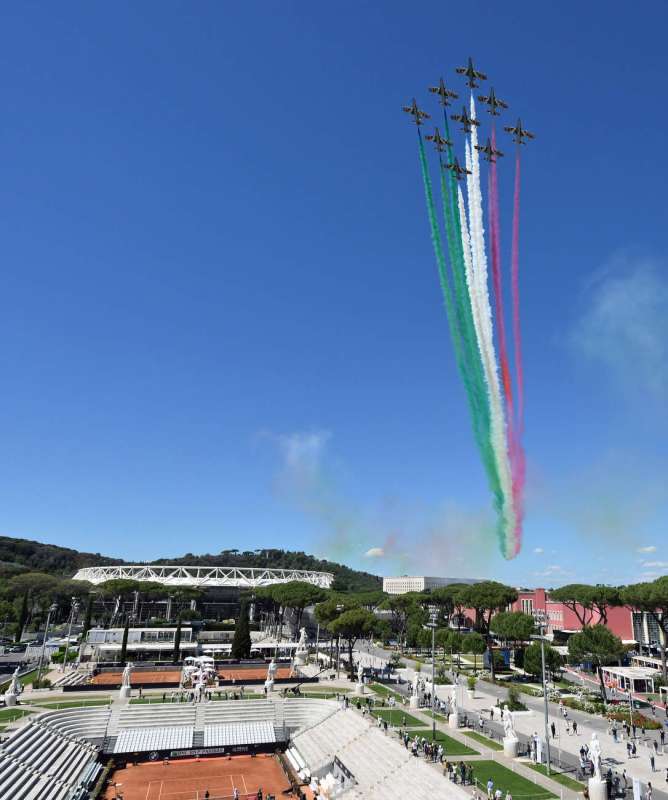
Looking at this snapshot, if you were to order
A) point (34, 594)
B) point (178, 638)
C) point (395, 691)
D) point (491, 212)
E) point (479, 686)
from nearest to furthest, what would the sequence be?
point (491, 212) < point (395, 691) < point (479, 686) < point (178, 638) < point (34, 594)

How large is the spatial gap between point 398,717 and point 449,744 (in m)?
11.3

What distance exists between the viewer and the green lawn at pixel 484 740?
52.0 meters

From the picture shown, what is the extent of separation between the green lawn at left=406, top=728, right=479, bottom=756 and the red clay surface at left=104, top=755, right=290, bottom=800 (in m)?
13.6

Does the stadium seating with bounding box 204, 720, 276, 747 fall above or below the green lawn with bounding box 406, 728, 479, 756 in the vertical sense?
below

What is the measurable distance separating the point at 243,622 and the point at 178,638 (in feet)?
38.0

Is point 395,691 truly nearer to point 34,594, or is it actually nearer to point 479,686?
point 479,686

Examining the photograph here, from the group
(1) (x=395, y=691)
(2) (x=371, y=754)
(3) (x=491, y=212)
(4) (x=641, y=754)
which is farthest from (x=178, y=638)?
(3) (x=491, y=212)

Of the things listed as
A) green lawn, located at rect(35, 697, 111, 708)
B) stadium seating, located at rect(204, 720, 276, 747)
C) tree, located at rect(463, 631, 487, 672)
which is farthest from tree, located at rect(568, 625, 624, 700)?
green lawn, located at rect(35, 697, 111, 708)

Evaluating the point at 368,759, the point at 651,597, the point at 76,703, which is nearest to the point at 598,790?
the point at 368,759

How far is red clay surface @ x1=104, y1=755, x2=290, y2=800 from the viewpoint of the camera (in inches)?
1969

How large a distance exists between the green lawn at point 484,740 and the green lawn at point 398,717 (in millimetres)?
5061

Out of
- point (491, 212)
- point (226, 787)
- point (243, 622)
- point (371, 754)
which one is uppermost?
point (491, 212)

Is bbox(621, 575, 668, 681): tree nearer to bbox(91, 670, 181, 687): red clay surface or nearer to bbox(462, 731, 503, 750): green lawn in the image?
bbox(462, 731, 503, 750): green lawn

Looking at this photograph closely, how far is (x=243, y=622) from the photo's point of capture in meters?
104
